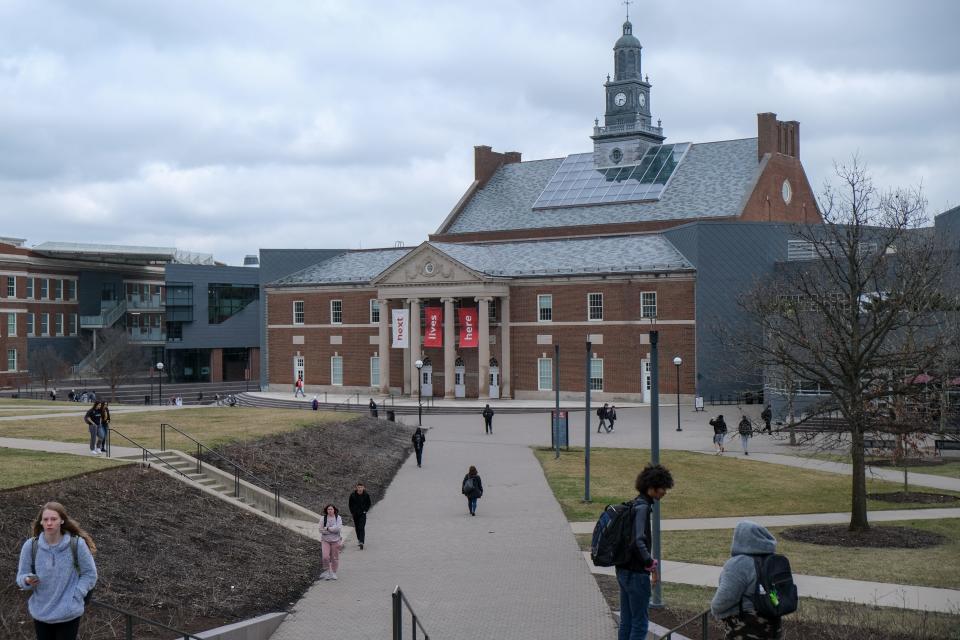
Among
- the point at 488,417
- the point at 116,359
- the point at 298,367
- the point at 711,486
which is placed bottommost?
the point at 711,486

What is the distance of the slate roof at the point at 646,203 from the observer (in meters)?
72.1

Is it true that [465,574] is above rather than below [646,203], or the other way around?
below

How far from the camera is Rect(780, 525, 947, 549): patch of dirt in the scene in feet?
72.6

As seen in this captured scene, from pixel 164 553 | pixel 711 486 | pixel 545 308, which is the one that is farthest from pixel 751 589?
pixel 545 308

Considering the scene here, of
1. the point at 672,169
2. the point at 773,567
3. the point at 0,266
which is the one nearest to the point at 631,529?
the point at 773,567

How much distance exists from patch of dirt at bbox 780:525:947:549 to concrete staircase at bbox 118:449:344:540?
10.5 meters

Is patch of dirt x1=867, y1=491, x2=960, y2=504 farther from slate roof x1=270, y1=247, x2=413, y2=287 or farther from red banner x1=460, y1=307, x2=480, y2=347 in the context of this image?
slate roof x1=270, y1=247, x2=413, y2=287

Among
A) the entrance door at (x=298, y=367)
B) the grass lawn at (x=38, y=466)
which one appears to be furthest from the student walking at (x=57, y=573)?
the entrance door at (x=298, y=367)

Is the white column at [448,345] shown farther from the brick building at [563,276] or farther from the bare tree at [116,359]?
the bare tree at [116,359]

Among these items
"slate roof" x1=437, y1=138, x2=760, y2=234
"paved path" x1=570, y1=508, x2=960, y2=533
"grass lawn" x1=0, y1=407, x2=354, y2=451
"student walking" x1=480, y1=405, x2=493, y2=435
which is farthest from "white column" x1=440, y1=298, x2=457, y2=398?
"paved path" x1=570, y1=508, x2=960, y2=533

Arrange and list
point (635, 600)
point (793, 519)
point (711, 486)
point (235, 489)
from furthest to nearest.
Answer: point (711, 486), point (235, 489), point (793, 519), point (635, 600)

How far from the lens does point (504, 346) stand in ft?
224

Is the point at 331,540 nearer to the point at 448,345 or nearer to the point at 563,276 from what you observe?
the point at 563,276

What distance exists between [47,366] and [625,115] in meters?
47.2
